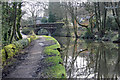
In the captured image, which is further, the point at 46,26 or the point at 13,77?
the point at 46,26

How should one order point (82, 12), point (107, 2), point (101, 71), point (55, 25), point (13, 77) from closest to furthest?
point (13, 77), point (101, 71), point (107, 2), point (82, 12), point (55, 25)

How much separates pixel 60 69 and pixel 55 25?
3156 centimetres

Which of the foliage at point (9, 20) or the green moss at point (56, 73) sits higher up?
the foliage at point (9, 20)

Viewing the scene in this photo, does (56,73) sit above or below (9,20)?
below

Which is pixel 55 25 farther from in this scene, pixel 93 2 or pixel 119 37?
pixel 119 37

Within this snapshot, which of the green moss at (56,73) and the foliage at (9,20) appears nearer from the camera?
the green moss at (56,73)

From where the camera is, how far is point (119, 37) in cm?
1714

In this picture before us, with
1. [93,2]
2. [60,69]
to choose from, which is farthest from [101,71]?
[93,2]

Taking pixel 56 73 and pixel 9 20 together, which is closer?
pixel 56 73

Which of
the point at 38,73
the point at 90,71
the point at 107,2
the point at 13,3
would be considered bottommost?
the point at 90,71

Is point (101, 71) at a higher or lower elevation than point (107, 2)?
lower

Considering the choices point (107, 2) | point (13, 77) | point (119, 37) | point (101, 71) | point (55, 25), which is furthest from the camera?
point (55, 25)

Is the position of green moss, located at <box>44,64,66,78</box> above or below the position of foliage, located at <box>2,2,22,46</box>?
below

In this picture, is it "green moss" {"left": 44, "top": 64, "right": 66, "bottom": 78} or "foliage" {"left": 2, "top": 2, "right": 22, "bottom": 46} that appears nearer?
"green moss" {"left": 44, "top": 64, "right": 66, "bottom": 78}
